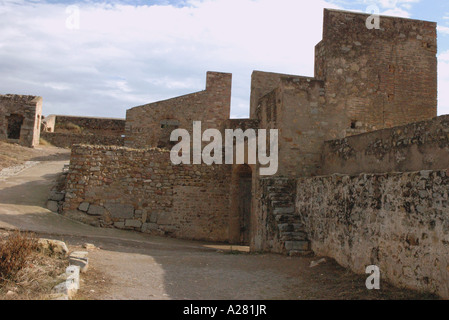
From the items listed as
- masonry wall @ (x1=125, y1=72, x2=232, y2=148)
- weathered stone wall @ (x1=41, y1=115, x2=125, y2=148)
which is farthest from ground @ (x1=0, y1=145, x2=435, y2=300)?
weathered stone wall @ (x1=41, y1=115, x2=125, y2=148)

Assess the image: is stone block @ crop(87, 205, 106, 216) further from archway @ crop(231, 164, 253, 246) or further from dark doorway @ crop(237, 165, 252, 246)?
dark doorway @ crop(237, 165, 252, 246)

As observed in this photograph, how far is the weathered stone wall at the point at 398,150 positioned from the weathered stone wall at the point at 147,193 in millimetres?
5050

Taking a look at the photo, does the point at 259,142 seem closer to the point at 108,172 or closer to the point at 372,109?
the point at 372,109

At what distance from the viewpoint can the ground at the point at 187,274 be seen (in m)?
5.28

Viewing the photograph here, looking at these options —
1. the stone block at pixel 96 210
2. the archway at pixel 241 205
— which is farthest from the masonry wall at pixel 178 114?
the stone block at pixel 96 210

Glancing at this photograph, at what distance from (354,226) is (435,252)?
1844mm

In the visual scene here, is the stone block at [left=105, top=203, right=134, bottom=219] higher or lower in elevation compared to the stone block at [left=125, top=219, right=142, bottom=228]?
higher

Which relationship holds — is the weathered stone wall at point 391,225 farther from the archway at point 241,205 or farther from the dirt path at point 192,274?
the archway at point 241,205

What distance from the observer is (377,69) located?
35.9ft

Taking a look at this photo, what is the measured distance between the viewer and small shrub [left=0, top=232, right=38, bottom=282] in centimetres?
509

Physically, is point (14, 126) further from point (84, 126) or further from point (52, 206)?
point (52, 206)

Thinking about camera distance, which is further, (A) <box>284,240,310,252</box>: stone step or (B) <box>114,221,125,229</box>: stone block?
(B) <box>114,221,125,229</box>: stone block

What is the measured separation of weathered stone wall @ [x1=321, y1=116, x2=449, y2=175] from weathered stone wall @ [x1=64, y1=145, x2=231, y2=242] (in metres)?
5.05

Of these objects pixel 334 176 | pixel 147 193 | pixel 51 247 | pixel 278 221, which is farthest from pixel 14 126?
pixel 334 176
